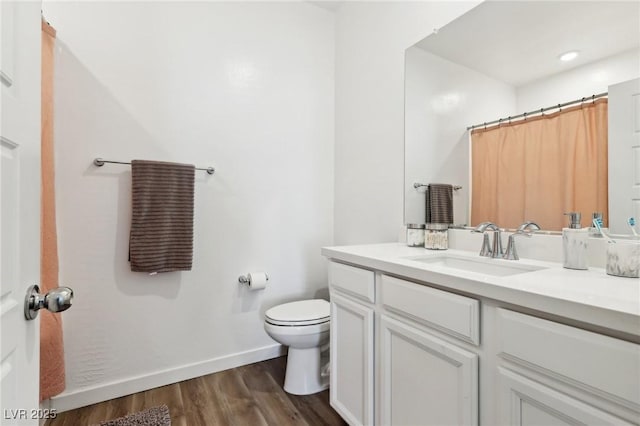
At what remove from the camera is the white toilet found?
1.74m

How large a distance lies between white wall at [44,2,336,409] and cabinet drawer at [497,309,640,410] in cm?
169

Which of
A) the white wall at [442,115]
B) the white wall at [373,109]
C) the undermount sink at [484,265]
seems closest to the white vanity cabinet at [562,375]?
the undermount sink at [484,265]

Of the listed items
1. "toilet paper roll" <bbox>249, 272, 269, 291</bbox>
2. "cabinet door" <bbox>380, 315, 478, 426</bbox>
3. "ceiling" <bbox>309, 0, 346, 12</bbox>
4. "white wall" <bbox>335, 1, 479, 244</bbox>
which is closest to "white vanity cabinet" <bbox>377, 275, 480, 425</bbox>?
"cabinet door" <bbox>380, 315, 478, 426</bbox>

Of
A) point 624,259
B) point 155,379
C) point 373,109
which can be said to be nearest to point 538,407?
point 624,259

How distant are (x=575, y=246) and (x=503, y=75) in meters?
0.81

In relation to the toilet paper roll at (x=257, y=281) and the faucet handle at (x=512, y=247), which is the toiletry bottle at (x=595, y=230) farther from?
the toilet paper roll at (x=257, y=281)

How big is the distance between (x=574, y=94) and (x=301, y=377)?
1.88 meters

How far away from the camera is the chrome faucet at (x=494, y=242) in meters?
1.31

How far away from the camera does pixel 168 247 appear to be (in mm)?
1802

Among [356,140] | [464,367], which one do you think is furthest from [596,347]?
[356,140]

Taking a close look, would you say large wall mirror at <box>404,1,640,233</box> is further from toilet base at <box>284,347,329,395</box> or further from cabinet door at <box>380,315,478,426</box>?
toilet base at <box>284,347,329,395</box>

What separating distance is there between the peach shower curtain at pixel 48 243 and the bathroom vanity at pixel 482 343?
1.37 metres

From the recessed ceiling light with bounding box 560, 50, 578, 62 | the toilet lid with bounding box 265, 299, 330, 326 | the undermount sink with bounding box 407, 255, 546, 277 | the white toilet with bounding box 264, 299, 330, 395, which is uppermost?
the recessed ceiling light with bounding box 560, 50, 578, 62

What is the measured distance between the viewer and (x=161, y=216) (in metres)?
1.77
